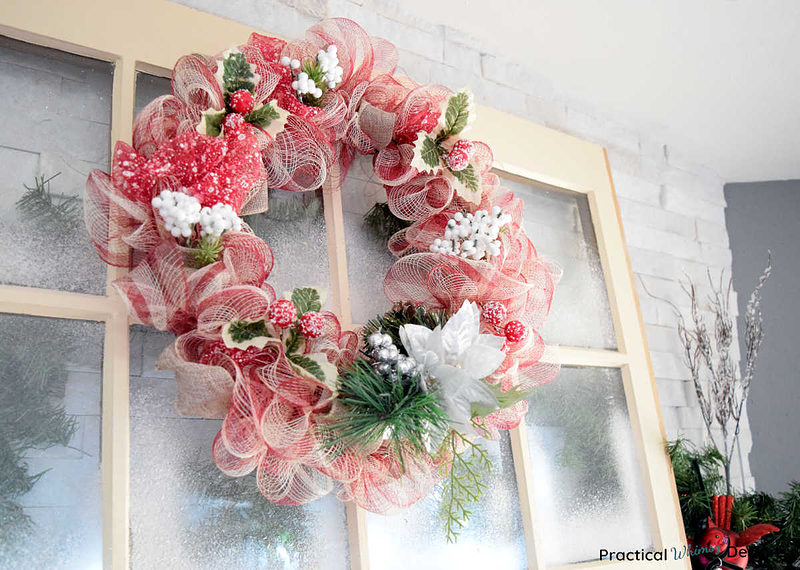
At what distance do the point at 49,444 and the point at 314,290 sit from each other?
1.28 feet

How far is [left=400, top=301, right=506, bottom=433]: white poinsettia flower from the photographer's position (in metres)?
1.00

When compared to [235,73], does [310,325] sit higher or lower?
lower

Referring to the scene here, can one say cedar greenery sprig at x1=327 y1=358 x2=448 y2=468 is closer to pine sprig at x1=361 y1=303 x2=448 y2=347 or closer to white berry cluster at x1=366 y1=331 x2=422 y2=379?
white berry cluster at x1=366 y1=331 x2=422 y2=379

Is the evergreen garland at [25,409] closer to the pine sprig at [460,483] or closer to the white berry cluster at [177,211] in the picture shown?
the white berry cluster at [177,211]

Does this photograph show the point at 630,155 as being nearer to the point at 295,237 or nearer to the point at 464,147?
the point at 464,147

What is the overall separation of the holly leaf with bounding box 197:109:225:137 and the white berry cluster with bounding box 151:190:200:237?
12 cm

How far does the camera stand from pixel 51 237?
101 centimetres

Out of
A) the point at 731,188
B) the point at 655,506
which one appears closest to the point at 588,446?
the point at 655,506

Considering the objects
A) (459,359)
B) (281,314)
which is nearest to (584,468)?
(459,359)

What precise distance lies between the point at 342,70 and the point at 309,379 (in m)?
0.51

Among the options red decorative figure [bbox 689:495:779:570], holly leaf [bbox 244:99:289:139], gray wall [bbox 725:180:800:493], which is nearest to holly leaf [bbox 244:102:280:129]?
holly leaf [bbox 244:99:289:139]

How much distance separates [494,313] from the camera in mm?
1144

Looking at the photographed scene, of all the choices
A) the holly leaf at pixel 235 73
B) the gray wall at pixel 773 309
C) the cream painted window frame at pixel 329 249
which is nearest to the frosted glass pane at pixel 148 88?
the cream painted window frame at pixel 329 249

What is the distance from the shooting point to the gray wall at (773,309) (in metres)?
2.08
